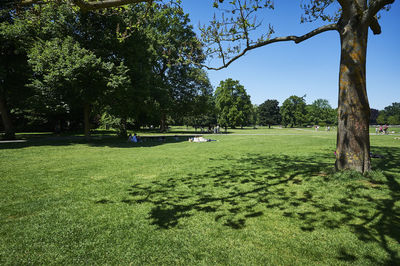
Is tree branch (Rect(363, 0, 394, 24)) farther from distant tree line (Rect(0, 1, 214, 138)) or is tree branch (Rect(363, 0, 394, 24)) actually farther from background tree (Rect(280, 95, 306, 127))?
background tree (Rect(280, 95, 306, 127))

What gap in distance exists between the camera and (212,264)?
9.16 feet

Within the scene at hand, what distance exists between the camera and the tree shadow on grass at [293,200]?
380 centimetres

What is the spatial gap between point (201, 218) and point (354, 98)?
640cm

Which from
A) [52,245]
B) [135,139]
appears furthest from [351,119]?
[135,139]

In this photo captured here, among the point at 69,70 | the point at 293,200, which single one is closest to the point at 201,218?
the point at 293,200

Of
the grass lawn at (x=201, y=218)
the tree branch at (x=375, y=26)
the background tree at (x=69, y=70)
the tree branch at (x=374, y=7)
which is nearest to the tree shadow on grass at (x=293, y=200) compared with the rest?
the grass lawn at (x=201, y=218)

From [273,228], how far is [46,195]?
5887mm

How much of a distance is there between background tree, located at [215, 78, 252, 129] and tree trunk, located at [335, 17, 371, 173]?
5594cm

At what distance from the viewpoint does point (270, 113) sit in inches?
4149

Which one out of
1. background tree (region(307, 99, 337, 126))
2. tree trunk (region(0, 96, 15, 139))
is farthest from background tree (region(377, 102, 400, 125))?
→ tree trunk (region(0, 96, 15, 139))

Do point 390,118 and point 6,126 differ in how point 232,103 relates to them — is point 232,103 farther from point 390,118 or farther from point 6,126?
point 390,118

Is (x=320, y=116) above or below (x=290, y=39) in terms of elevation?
above

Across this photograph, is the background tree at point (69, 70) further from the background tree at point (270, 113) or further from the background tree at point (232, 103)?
the background tree at point (270, 113)

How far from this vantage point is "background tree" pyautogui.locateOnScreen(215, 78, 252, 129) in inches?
2516
